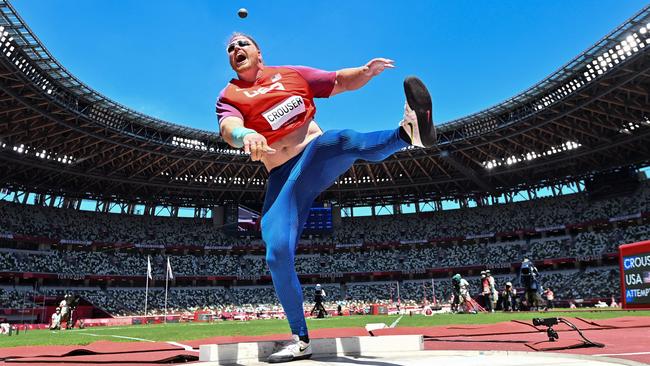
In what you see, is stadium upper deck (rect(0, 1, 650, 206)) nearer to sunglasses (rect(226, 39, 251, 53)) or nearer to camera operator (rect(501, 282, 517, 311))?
camera operator (rect(501, 282, 517, 311))

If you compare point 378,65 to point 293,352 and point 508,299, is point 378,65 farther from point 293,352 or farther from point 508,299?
point 508,299

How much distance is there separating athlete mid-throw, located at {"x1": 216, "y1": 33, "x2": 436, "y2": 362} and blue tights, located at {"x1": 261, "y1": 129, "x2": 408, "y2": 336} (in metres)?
0.01

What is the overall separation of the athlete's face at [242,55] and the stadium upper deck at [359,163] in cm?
2462

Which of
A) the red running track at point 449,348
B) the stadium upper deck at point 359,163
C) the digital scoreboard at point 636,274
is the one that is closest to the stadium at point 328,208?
the stadium upper deck at point 359,163

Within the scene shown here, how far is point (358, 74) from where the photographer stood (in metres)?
5.70

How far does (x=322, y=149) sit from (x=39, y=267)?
48.5 meters

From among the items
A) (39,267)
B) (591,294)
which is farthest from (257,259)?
(591,294)

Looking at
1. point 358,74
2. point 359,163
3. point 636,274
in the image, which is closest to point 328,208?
point 359,163

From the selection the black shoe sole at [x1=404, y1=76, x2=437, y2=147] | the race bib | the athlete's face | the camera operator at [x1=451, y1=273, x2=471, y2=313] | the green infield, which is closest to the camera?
the black shoe sole at [x1=404, y1=76, x2=437, y2=147]

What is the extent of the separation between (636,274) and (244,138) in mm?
17719

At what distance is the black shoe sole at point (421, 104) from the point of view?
421 cm

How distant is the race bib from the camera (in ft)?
16.9

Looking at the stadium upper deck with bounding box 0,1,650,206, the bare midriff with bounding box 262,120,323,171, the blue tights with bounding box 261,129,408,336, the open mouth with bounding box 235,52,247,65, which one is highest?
the stadium upper deck with bounding box 0,1,650,206

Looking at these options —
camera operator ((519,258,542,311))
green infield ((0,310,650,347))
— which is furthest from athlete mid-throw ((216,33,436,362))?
camera operator ((519,258,542,311))
